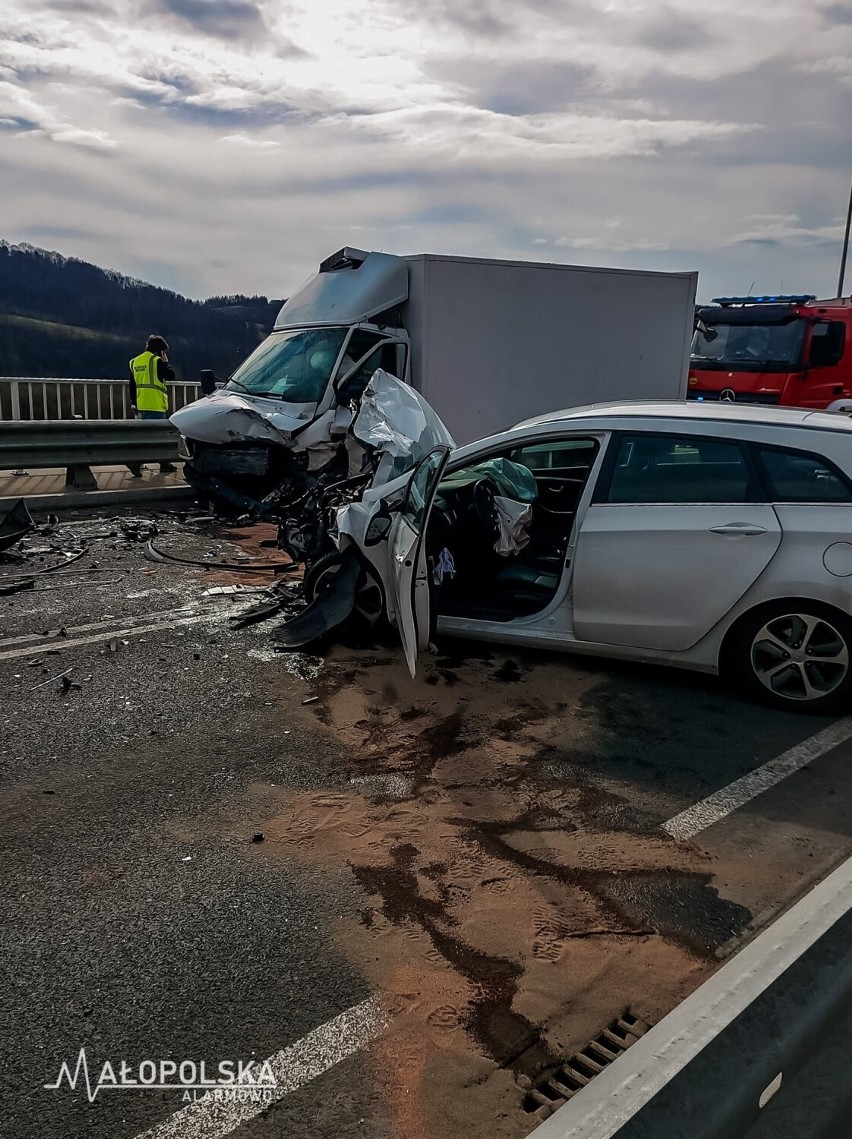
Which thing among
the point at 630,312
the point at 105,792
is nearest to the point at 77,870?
the point at 105,792

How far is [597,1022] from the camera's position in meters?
2.59

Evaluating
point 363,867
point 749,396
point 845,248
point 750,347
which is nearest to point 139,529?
point 363,867

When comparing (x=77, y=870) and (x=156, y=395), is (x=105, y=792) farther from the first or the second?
(x=156, y=395)

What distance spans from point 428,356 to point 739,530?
613cm

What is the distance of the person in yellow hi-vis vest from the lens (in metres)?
12.5

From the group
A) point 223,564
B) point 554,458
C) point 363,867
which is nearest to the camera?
point 363,867

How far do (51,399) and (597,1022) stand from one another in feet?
45.8

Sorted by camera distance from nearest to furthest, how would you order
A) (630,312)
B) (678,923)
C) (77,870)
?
(678,923) → (77,870) → (630,312)

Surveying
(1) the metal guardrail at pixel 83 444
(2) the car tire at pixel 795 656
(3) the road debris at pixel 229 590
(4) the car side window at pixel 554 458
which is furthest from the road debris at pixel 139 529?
(2) the car tire at pixel 795 656

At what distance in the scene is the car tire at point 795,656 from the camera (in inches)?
185

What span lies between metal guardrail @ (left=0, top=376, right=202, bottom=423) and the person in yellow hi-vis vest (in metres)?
1.48

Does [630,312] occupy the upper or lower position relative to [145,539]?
upper

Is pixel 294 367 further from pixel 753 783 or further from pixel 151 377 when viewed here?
pixel 753 783

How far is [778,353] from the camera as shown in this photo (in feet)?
44.4
